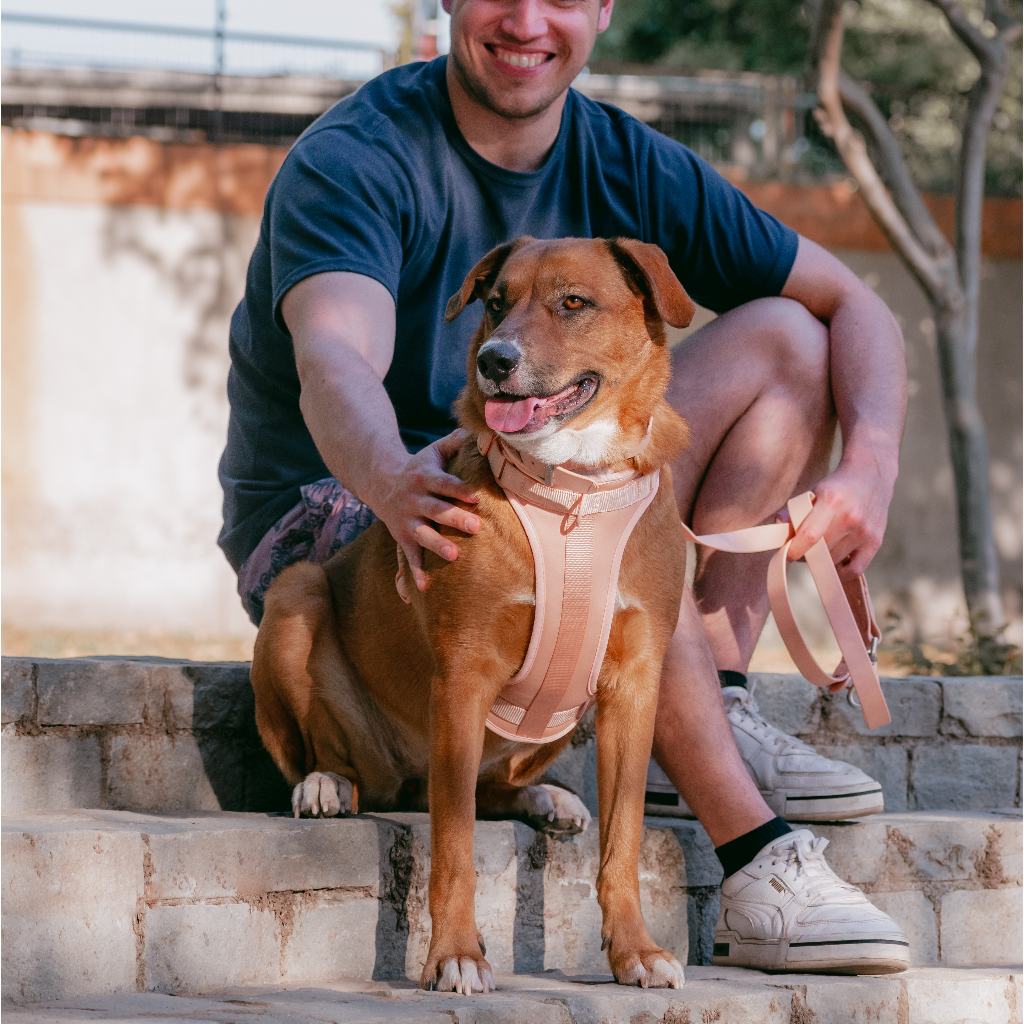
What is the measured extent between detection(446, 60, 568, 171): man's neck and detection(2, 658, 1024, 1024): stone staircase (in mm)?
1528

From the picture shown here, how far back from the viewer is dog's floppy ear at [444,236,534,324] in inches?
104

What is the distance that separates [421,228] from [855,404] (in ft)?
3.97

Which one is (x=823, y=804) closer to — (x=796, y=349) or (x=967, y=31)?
(x=796, y=349)

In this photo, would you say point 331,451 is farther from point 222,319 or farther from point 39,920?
point 222,319

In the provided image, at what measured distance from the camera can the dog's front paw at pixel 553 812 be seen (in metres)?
2.73

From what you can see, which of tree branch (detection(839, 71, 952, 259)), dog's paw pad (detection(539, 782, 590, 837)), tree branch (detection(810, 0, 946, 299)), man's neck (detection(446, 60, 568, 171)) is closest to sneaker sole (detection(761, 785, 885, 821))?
dog's paw pad (detection(539, 782, 590, 837))

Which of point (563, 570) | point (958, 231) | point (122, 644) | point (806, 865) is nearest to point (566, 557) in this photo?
point (563, 570)

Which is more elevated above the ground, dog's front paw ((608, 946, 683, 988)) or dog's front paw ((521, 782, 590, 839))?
dog's front paw ((521, 782, 590, 839))

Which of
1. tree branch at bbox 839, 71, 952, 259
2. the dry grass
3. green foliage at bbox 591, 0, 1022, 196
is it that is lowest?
the dry grass

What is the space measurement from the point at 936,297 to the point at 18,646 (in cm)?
593

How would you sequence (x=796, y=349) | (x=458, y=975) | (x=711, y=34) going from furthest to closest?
(x=711, y=34) < (x=796, y=349) < (x=458, y=975)

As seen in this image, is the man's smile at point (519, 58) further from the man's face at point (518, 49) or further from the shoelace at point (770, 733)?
the shoelace at point (770, 733)

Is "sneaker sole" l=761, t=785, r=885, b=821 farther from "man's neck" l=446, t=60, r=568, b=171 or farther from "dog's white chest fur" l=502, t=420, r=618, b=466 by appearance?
"man's neck" l=446, t=60, r=568, b=171

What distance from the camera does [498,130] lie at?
3.05 meters
